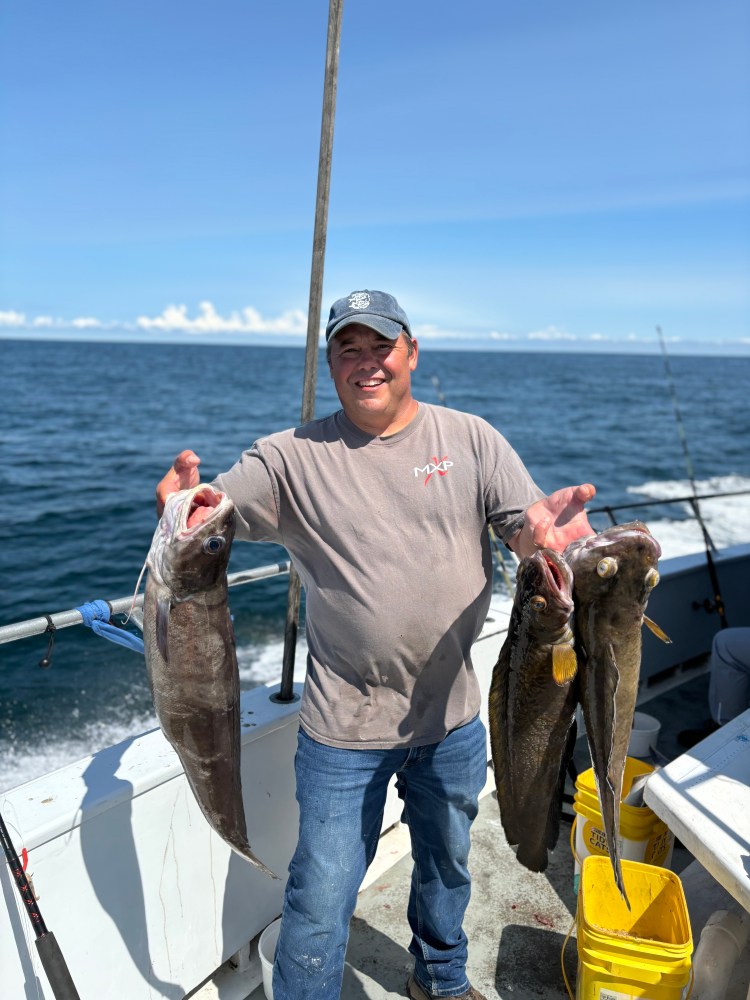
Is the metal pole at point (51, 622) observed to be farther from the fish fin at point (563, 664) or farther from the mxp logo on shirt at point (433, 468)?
the fish fin at point (563, 664)

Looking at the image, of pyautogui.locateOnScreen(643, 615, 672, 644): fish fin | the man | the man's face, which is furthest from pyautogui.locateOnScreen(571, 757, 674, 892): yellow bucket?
the man's face

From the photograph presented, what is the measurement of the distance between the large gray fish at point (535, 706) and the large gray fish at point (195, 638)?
34.7 inches

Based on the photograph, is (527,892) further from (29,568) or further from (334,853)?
(29,568)

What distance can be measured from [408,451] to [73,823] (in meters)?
1.72

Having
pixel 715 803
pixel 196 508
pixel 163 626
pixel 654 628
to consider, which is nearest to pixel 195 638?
pixel 163 626

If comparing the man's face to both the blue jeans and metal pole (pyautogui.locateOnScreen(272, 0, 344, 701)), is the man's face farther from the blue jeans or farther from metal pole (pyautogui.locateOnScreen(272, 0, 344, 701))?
the blue jeans

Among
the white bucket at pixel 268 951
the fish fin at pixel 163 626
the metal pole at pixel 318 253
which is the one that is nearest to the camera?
the fish fin at pixel 163 626

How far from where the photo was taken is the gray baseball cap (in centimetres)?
254

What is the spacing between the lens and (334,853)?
2.53 m

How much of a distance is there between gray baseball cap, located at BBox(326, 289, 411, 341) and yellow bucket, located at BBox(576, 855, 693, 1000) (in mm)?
2353

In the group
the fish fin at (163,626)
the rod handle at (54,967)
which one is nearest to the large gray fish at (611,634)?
the fish fin at (163,626)

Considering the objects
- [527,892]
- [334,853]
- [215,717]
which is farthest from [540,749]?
[527,892]

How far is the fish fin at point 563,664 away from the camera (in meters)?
2.12

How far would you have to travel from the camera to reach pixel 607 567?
2074mm
